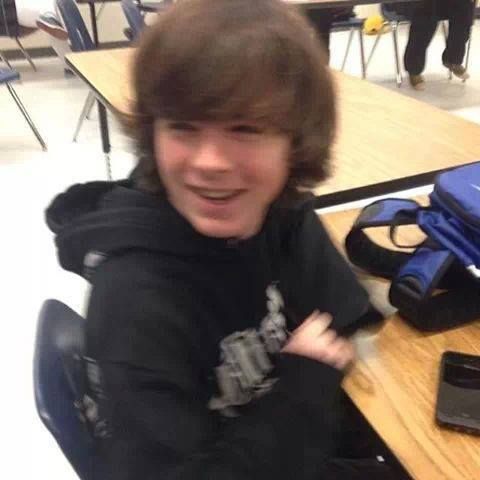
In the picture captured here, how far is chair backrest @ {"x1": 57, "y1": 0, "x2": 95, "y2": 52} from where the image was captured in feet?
11.6

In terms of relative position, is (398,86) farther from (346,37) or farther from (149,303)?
(149,303)

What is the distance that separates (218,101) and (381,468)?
603 mm

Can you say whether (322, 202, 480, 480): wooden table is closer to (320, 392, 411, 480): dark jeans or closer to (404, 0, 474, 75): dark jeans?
(320, 392, 411, 480): dark jeans

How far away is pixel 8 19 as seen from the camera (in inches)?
202

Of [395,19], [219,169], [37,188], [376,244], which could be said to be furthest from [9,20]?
[219,169]

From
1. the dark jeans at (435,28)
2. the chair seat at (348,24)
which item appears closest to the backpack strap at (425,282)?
the chair seat at (348,24)

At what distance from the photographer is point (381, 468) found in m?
1.12

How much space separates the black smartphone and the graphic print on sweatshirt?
0.20m

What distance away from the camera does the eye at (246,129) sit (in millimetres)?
847

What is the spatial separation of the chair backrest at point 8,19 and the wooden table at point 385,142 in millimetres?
3250

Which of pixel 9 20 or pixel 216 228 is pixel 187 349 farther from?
pixel 9 20

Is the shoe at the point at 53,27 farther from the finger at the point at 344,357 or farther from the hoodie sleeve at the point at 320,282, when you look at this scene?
the finger at the point at 344,357

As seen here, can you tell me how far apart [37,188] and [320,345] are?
276 centimetres

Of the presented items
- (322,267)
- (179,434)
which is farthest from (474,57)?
(179,434)
